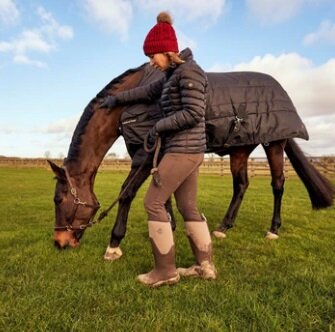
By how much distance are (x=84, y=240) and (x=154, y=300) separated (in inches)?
111

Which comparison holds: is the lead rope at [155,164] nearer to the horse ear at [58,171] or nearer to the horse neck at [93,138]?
the horse neck at [93,138]

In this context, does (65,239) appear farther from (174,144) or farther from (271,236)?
(271,236)

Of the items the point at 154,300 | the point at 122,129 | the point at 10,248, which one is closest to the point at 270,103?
the point at 122,129

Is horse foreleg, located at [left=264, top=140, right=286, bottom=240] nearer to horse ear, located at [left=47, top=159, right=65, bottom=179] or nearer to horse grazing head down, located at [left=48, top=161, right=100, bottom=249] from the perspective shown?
horse grazing head down, located at [left=48, top=161, right=100, bottom=249]

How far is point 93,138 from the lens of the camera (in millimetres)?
5023

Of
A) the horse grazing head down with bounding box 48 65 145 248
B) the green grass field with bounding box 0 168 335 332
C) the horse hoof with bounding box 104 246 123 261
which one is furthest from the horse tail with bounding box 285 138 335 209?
the horse hoof with bounding box 104 246 123 261

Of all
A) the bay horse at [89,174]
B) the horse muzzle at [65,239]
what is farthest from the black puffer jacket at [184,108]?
the horse muzzle at [65,239]

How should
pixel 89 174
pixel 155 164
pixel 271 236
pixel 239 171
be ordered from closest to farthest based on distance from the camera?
1. pixel 155 164
2. pixel 89 174
3. pixel 271 236
4. pixel 239 171

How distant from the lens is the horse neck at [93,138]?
4980 mm

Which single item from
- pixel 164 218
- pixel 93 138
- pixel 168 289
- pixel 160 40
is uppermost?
pixel 160 40

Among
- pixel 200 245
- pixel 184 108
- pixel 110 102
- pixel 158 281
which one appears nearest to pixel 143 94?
pixel 110 102

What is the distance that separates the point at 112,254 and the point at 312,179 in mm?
3862

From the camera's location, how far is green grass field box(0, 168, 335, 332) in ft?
9.08

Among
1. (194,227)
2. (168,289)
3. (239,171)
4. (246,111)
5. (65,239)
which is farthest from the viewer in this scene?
(239,171)
